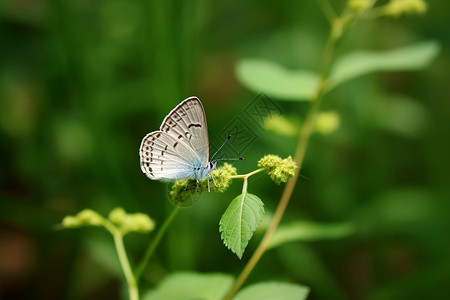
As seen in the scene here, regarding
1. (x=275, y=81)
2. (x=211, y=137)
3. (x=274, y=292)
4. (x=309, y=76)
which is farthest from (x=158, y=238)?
(x=211, y=137)

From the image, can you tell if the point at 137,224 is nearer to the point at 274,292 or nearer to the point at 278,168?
the point at 274,292

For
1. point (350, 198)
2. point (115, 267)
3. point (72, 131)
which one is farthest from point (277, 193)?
point (72, 131)

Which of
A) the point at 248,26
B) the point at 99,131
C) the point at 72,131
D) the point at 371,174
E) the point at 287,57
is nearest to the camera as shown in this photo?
Result: the point at 99,131

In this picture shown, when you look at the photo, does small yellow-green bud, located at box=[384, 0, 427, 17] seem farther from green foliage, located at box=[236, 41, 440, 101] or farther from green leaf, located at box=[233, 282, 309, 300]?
green leaf, located at box=[233, 282, 309, 300]

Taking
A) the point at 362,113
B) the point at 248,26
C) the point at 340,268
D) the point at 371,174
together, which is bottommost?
the point at 340,268

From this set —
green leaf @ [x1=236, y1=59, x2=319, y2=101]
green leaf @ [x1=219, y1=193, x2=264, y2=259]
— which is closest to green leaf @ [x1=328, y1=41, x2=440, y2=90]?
green leaf @ [x1=236, y1=59, x2=319, y2=101]

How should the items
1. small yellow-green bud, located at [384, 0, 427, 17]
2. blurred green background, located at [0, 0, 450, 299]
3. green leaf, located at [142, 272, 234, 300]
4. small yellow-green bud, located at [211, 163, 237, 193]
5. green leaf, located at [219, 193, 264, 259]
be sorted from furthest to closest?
blurred green background, located at [0, 0, 450, 299] → small yellow-green bud, located at [384, 0, 427, 17] → green leaf, located at [142, 272, 234, 300] → small yellow-green bud, located at [211, 163, 237, 193] → green leaf, located at [219, 193, 264, 259]

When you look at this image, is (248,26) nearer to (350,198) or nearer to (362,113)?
(362,113)
